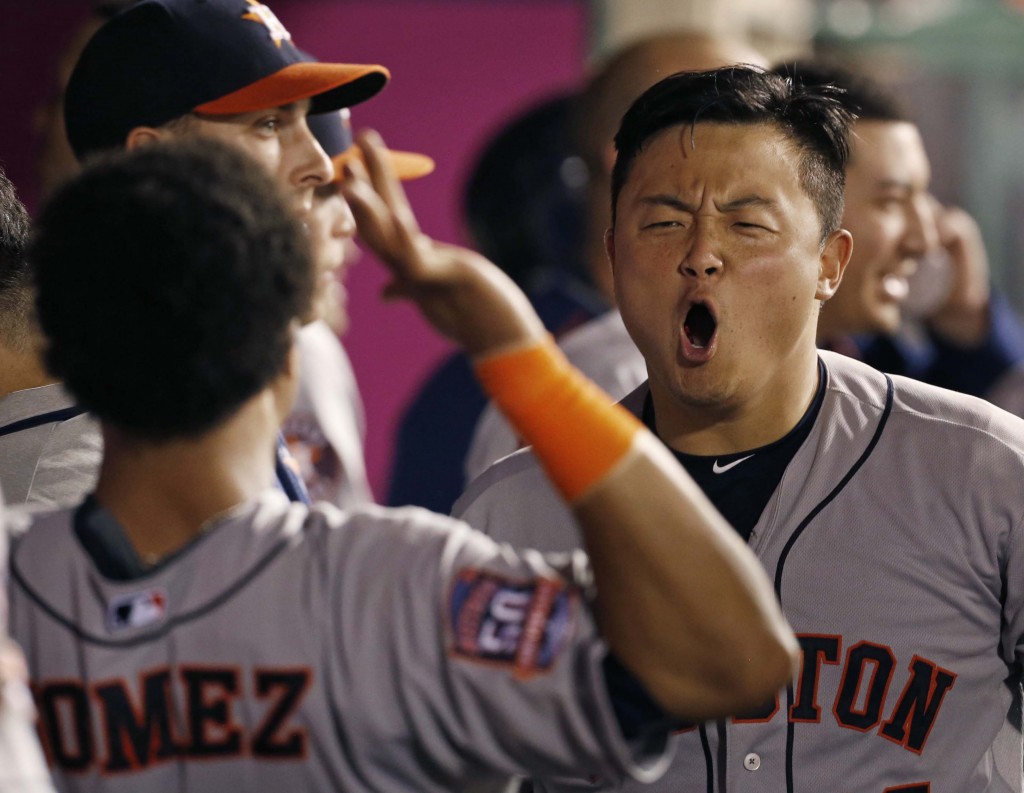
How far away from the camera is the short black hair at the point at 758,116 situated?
6.71 ft

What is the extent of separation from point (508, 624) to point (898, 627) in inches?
32.3

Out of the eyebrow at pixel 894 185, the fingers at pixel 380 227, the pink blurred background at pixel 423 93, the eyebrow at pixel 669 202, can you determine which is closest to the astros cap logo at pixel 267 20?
the eyebrow at pixel 669 202

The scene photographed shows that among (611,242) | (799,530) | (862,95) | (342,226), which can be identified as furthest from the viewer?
(862,95)

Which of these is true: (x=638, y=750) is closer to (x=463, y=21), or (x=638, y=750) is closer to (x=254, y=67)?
(x=254, y=67)

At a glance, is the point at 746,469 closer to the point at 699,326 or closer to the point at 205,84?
the point at 699,326

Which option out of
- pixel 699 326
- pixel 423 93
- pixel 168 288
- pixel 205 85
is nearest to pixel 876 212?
pixel 699 326

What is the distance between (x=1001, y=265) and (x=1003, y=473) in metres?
6.78

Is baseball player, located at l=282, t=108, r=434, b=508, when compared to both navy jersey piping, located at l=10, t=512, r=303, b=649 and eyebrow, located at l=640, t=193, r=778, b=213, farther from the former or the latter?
navy jersey piping, located at l=10, t=512, r=303, b=649

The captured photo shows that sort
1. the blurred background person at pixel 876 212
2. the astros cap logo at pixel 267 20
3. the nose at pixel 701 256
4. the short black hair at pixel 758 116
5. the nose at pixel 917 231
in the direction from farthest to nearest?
the nose at pixel 917 231, the blurred background person at pixel 876 212, the astros cap logo at pixel 267 20, the short black hair at pixel 758 116, the nose at pixel 701 256

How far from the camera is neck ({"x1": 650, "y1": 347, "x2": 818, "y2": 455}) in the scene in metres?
2.02

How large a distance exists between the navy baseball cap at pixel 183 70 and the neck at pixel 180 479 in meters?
0.90

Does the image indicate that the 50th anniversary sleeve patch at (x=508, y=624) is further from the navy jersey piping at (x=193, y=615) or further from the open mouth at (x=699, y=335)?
the open mouth at (x=699, y=335)

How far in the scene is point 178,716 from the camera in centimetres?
126

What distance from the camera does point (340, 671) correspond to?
4.15ft
